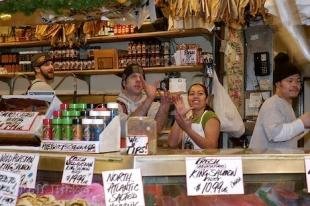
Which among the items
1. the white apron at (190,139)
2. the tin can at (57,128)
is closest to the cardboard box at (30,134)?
the tin can at (57,128)

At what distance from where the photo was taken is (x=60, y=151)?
89.5 inches

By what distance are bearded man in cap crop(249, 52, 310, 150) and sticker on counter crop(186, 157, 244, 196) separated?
54.7 inches

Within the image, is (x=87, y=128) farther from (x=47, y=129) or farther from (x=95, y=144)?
(x=47, y=129)

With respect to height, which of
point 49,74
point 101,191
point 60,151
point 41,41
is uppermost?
point 41,41

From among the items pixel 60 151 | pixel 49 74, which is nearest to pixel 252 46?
pixel 49 74

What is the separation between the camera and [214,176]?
79.1 inches

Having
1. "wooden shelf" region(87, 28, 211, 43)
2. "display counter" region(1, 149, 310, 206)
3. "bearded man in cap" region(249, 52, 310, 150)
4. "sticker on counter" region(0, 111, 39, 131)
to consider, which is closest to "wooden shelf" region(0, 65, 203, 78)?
"wooden shelf" region(87, 28, 211, 43)

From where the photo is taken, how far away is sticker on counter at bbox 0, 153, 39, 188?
226cm

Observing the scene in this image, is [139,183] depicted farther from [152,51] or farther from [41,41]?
[41,41]

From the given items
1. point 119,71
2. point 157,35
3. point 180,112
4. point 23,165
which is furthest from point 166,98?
point 119,71

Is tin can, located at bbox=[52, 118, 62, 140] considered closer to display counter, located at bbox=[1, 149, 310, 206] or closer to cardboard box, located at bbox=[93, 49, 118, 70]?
display counter, located at bbox=[1, 149, 310, 206]

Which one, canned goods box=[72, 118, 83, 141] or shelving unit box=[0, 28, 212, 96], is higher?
shelving unit box=[0, 28, 212, 96]

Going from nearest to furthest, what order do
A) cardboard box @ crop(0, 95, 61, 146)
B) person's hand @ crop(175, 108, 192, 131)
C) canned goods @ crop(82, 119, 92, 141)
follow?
canned goods @ crop(82, 119, 92, 141)
cardboard box @ crop(0, 95, 61, 146)
person's hand @ crop(175, 108, 192, 131)

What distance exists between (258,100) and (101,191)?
15.2 feet
